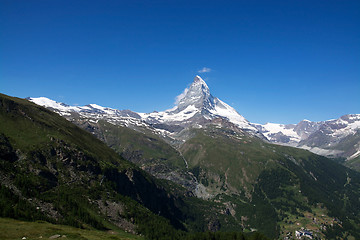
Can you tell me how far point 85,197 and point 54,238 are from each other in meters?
98.1

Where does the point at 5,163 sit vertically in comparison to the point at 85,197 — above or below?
above

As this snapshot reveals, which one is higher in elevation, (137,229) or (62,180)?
(62,180)

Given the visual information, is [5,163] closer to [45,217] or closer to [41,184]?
[41,184]

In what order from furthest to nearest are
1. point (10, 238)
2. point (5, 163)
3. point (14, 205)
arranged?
point (5, 163) < point (14, 205) < point (10, 238)

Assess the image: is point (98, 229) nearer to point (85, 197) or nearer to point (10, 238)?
point (85, 197)

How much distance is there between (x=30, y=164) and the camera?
188625mm

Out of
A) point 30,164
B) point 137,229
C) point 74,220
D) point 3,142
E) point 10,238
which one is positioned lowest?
point 137,229

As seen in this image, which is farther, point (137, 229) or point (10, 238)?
point (137, 229)

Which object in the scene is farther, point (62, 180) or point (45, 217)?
point (62, 180)

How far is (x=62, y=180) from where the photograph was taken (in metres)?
199

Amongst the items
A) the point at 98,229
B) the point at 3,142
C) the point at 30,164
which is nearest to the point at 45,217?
the point at 98,229

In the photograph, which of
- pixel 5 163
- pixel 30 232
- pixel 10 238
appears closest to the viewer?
pixel 10 238

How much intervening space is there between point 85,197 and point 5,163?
2244 inches

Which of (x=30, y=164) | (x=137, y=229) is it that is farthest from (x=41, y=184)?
(x=137, y=229)
